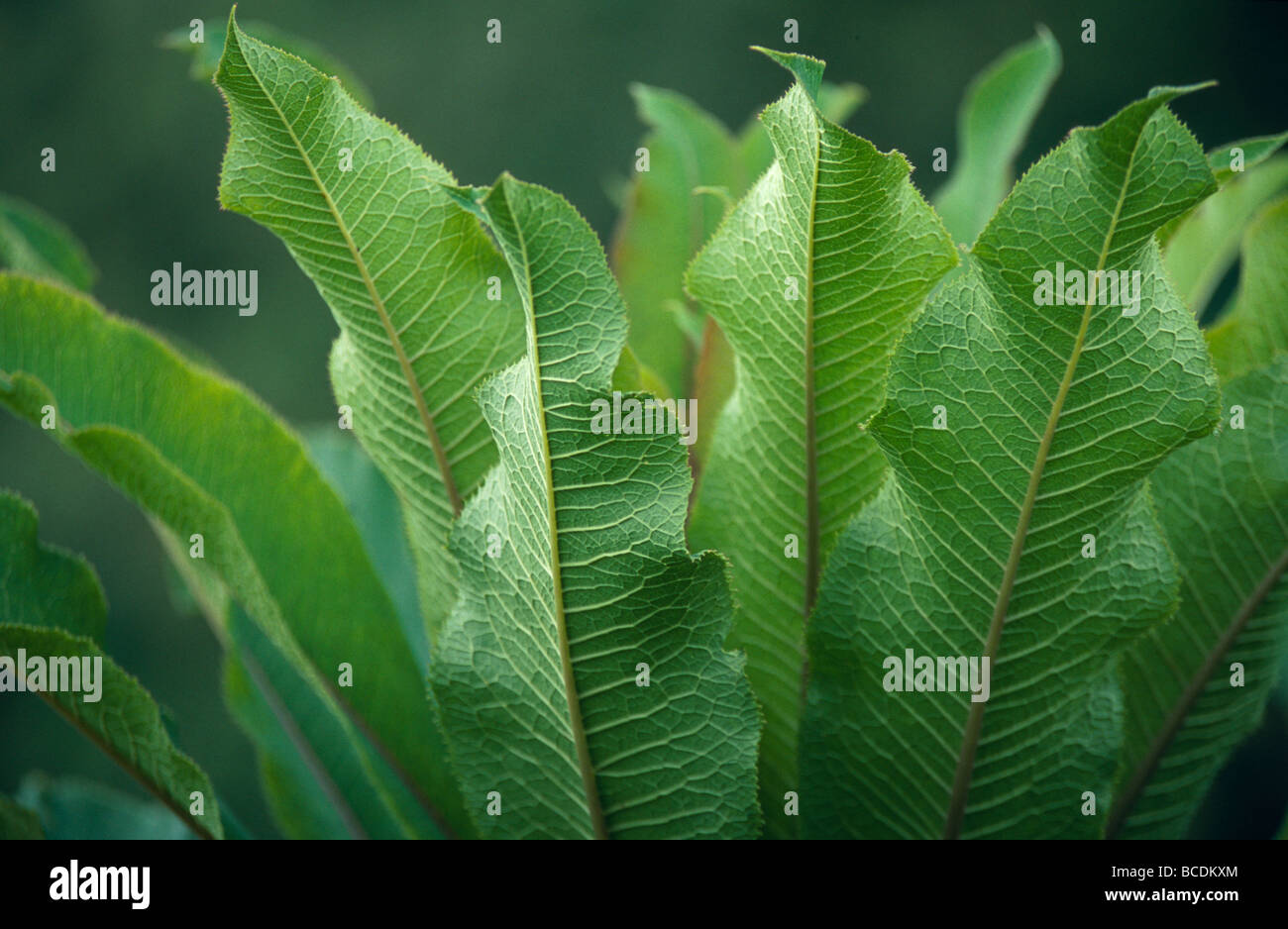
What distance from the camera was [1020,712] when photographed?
0.53m

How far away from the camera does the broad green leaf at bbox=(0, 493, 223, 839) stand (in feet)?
1.69

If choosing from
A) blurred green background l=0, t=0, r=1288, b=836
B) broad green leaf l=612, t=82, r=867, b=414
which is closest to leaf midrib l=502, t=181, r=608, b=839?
broad green leaf l=612, t=82, r=867, b=414

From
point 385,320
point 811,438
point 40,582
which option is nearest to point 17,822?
point 40,582

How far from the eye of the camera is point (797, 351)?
0.52 metres

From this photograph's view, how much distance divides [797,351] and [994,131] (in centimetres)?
43

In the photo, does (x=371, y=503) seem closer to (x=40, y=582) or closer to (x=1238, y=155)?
(x=40, y=582)

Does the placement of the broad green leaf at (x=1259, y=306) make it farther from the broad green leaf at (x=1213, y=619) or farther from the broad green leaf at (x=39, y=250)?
the broad green leaf at (x=39, y=250)

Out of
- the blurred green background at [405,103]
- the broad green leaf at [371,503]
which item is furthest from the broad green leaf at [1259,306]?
the blurred green background at [405,103]

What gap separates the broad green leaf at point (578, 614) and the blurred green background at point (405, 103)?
3267 mm

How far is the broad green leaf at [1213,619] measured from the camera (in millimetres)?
573

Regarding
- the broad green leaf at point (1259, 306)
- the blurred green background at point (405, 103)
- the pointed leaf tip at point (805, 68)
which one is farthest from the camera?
the blurred green background at point (405, 103)
